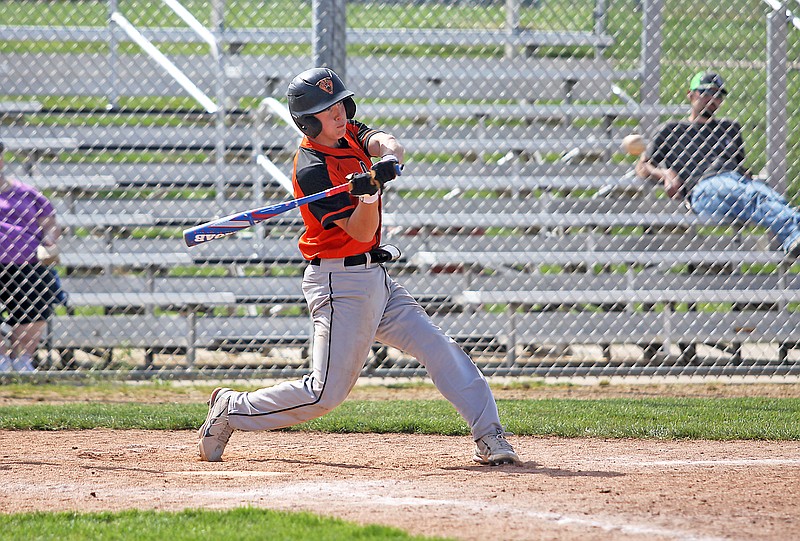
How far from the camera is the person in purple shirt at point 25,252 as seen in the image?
23.5 feet

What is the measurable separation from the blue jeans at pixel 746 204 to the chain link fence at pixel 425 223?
15cm

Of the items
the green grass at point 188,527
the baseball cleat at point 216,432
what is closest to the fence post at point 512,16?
the baseball cleat at point 216,432

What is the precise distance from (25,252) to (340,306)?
4033mm

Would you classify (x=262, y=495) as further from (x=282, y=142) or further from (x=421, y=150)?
(x=282, y=142)

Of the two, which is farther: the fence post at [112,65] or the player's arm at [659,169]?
the fence post at [112,65]

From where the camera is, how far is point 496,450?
4.16 meters

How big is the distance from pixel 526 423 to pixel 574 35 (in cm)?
568

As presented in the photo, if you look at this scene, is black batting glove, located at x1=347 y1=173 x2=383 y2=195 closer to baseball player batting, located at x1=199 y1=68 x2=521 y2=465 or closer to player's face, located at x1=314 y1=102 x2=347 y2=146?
baseball player batting, located at x1=199 y1=68 x2=521 y2=465

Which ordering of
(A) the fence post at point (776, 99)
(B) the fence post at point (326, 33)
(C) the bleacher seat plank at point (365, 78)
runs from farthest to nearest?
1. (C) the bleacher seat plank at point (365, 78)
2. (A) the fence post at point (776, 99)
3. (B) the fence post at point (326, 33)

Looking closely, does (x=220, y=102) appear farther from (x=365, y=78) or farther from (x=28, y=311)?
(x=28, y=311)

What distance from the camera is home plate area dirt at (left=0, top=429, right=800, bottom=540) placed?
10.2ft

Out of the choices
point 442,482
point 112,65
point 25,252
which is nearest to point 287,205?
point 442,482

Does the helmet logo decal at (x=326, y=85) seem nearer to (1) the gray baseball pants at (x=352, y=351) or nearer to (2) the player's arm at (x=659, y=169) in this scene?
(1) the gray baseball pants at (x=352, y=351)

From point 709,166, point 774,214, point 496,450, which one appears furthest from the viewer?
point 709,166
